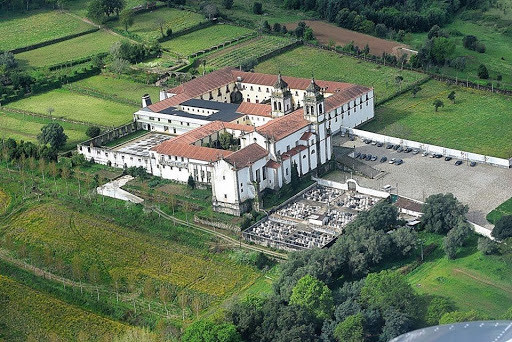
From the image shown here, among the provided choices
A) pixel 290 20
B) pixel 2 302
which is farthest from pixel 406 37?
pixel 2 302

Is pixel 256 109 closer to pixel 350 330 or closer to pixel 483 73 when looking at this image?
pixel 483 73

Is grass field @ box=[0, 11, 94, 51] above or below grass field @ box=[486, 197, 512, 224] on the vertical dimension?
above

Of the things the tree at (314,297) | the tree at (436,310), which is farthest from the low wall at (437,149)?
the tree at (314,297)

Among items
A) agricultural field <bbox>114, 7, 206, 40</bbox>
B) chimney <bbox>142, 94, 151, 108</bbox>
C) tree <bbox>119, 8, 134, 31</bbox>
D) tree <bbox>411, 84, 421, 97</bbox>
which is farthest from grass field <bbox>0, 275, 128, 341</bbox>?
tree <bbox>119, 8, 134, 31</bbox>

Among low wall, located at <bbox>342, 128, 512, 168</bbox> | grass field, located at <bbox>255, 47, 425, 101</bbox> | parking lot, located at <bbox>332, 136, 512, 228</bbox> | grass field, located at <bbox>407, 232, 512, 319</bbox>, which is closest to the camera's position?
grass field, located at <bbox>407, 232, 512, 319</bbox>

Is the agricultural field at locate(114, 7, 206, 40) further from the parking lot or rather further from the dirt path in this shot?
the dirt path

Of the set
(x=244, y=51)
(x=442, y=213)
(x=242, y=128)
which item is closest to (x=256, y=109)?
(x=242, y=128)

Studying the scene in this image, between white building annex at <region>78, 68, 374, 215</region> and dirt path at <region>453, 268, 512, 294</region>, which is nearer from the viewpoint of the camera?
dirt path at <region>453, 268, 512, 294</region>

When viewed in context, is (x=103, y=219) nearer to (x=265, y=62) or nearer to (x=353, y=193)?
(x=353, y=193)
